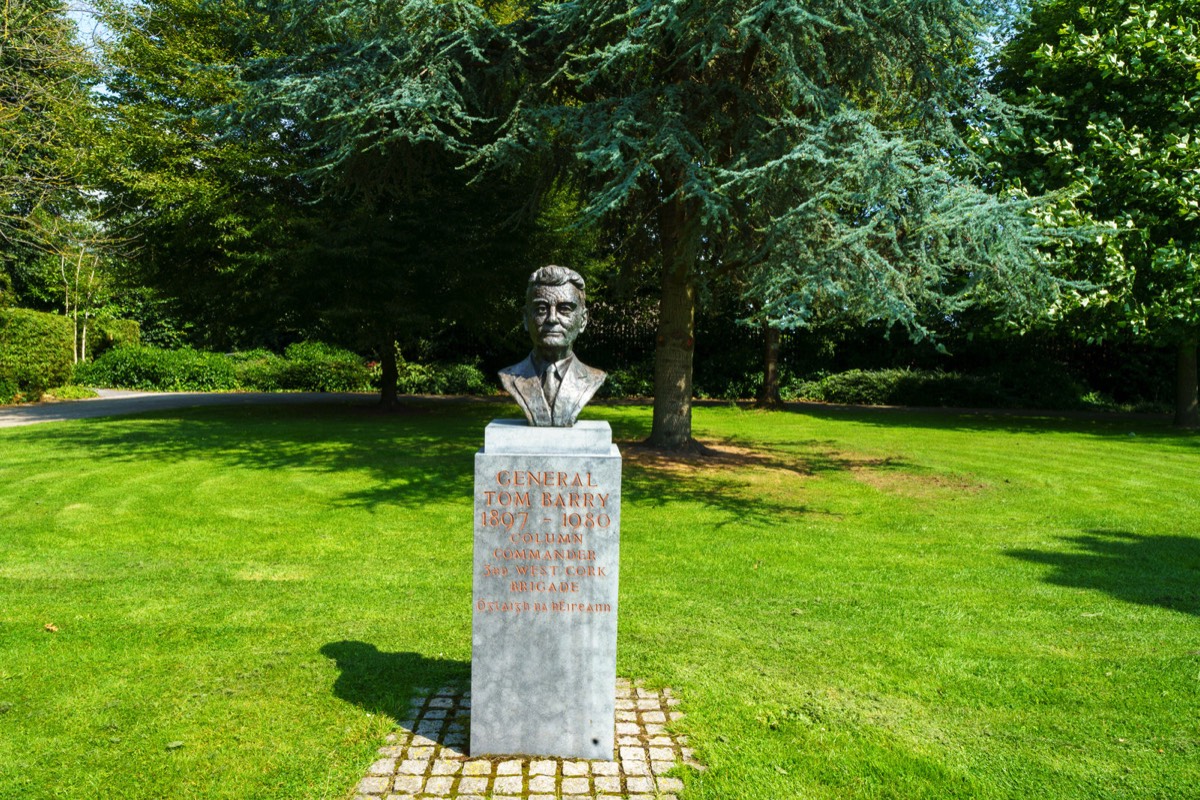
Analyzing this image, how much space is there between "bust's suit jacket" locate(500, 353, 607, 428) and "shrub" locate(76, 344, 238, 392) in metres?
25.1

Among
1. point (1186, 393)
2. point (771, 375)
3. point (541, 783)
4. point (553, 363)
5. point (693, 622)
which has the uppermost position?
point (553, 363)

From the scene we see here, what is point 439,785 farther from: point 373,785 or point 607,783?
point 607,783

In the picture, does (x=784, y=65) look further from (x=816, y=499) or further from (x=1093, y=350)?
(x=1093, y=350)

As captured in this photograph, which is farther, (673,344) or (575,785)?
(673,344)

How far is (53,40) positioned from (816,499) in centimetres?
1379

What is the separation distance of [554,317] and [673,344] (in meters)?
8.52

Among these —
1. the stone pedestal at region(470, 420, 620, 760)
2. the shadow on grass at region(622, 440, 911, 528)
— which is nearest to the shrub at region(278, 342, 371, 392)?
the shadow on grass at region(622, 440, 911, 528)

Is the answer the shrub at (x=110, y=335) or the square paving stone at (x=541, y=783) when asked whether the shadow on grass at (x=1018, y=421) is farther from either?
the shrub at (x=110, y=335)

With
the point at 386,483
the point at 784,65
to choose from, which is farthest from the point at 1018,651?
the point at 386,483

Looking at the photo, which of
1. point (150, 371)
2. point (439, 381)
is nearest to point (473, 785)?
point (439, 381)

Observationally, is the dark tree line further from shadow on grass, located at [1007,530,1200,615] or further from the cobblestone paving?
the cobblestone paving

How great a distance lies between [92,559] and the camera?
7.64 m

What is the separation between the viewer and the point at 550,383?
15.8ft

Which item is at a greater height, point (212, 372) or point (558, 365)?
point (558, 365)
